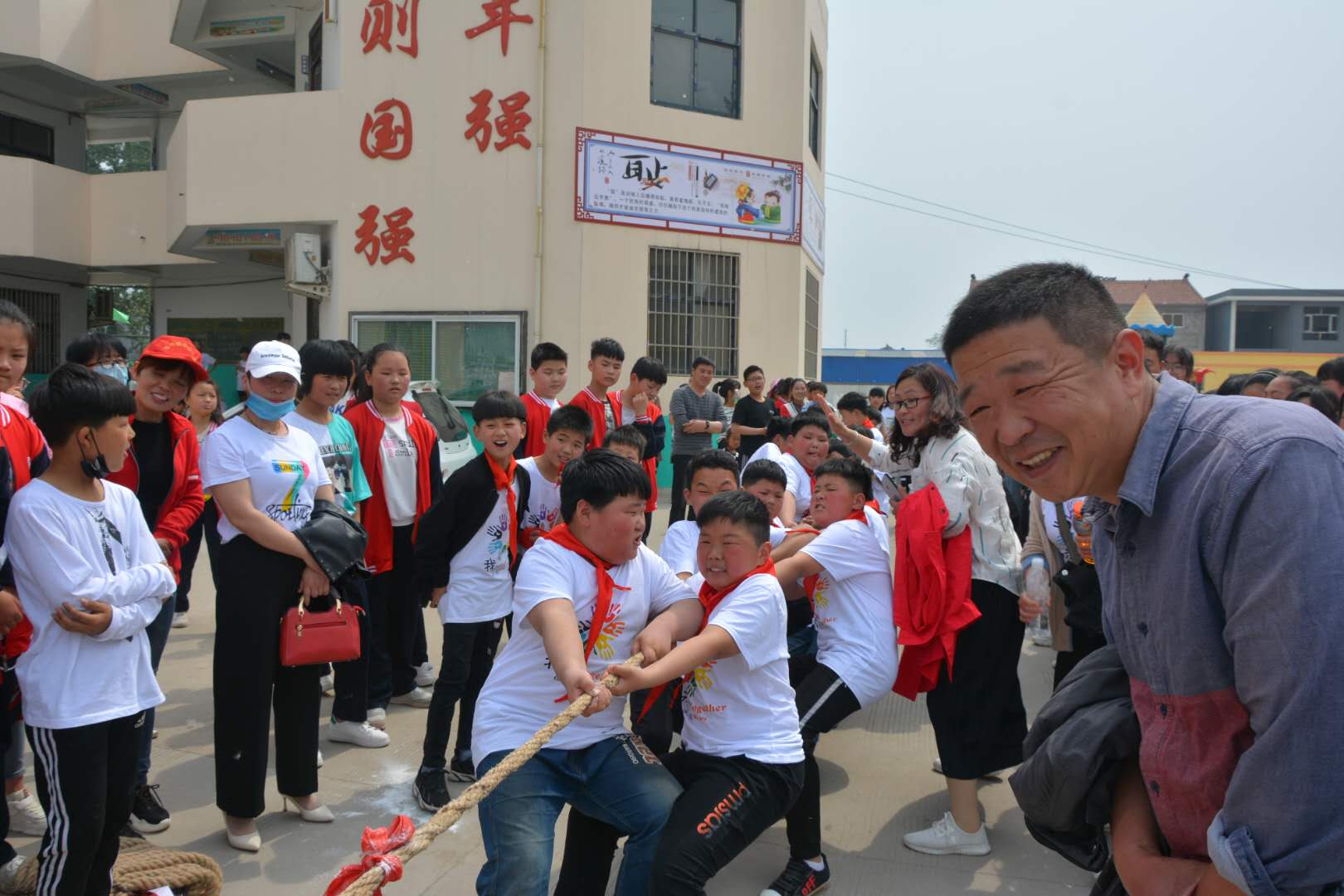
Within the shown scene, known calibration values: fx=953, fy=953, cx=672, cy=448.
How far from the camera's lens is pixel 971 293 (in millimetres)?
1444

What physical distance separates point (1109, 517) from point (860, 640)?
87.9 inches

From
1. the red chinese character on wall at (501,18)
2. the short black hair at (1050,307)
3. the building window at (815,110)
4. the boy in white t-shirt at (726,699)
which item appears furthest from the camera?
the building window at (815,110)

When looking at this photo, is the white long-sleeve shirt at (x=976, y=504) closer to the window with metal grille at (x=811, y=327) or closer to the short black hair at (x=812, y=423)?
the short black hair at (x=812, y=423)

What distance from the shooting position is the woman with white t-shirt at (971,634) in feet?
11.5

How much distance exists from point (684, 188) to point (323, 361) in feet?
27.1

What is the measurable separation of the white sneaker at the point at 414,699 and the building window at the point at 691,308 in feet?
23.7

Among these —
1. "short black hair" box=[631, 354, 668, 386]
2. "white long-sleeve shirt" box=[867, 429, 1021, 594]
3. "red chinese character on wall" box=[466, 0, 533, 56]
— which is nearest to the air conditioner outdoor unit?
"red chinese character on wall" box=[466, 0, 533, 56]

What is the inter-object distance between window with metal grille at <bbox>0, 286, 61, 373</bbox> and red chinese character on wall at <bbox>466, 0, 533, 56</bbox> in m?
10.2

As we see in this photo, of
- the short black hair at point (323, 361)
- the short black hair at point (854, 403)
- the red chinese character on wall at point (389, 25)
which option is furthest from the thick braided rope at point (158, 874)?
the red chinese character on wall at point (389, 25)

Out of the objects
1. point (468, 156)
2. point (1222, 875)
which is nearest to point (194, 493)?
point (1222, 875)

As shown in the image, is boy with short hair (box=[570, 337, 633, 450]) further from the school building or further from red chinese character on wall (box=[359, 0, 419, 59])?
red chinese character on wall (box=[359, 0, 419, 59])

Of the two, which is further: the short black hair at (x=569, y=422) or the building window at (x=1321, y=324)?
the building window at (x=1321, y=324)

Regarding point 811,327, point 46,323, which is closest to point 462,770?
point 811,327

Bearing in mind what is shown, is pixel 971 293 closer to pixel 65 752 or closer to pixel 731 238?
pixel 65 752
